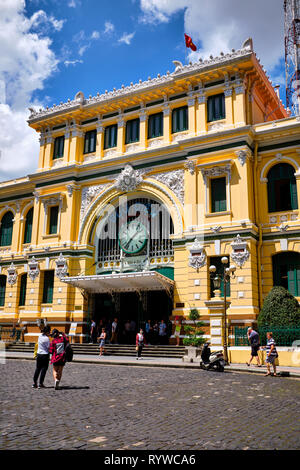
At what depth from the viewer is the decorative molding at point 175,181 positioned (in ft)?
84.6

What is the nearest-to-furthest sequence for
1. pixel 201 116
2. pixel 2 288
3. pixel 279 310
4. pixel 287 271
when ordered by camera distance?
pixel 279 310, pixel 287 271, pixel 201 116, pixel 2 288

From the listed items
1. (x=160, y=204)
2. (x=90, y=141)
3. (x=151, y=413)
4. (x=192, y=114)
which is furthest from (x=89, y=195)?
(x=151, y=413)

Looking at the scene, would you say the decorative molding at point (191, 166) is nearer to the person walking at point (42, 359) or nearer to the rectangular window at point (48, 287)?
the rectangular window at point (48, 287)

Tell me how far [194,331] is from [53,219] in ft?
45.4

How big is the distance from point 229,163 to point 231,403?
16.6 metres

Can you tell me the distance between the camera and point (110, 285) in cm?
2617

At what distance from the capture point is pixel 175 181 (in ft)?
85.6

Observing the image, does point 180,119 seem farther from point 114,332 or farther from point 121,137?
point 114,332

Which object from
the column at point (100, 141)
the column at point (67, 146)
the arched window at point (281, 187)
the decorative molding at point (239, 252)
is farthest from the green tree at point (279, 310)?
the column at point (67, 146)

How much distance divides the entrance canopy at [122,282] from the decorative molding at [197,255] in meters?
1.78

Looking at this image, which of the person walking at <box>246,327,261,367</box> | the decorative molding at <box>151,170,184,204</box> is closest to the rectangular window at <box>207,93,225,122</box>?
the decorative molding at <box>151,170,184,204</box>

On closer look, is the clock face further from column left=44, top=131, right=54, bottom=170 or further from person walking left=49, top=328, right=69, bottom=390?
person walking left=49, top=328, right=69, bottom=390

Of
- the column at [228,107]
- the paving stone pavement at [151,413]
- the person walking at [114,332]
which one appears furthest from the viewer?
the person walking at [114,332]

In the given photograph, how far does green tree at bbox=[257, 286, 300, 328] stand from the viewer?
19250 mm
